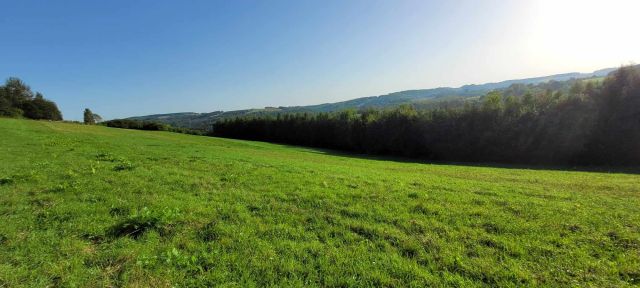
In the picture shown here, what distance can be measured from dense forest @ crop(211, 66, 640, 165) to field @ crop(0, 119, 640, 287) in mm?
28237

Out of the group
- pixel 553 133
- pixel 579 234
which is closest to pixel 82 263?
pixel 579 234

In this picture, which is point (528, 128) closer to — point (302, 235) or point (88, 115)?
point (302, 235)

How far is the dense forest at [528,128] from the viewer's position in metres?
28.5

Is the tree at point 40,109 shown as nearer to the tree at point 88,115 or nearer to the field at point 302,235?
the tree at point 88,115

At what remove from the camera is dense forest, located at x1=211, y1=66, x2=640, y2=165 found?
93.6 feet

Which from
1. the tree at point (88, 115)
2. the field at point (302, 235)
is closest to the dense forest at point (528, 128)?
the field at point (302, 235)

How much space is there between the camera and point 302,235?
534 cm

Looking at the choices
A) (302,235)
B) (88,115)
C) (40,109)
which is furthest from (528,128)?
(88,115)

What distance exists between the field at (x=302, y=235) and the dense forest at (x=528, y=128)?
92.6ft

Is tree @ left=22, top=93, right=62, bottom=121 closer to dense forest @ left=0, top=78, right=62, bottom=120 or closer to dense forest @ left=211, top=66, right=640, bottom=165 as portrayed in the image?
dense forest @ left=0, top=78, right=62, bottom=120

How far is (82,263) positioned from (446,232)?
5.89 metres

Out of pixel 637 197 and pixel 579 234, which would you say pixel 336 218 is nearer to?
pixel 579 234

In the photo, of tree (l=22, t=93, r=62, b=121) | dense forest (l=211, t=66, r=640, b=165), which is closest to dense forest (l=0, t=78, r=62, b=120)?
tree (l=22, t=93, r=62, b=121)

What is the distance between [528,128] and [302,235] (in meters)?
38.2
